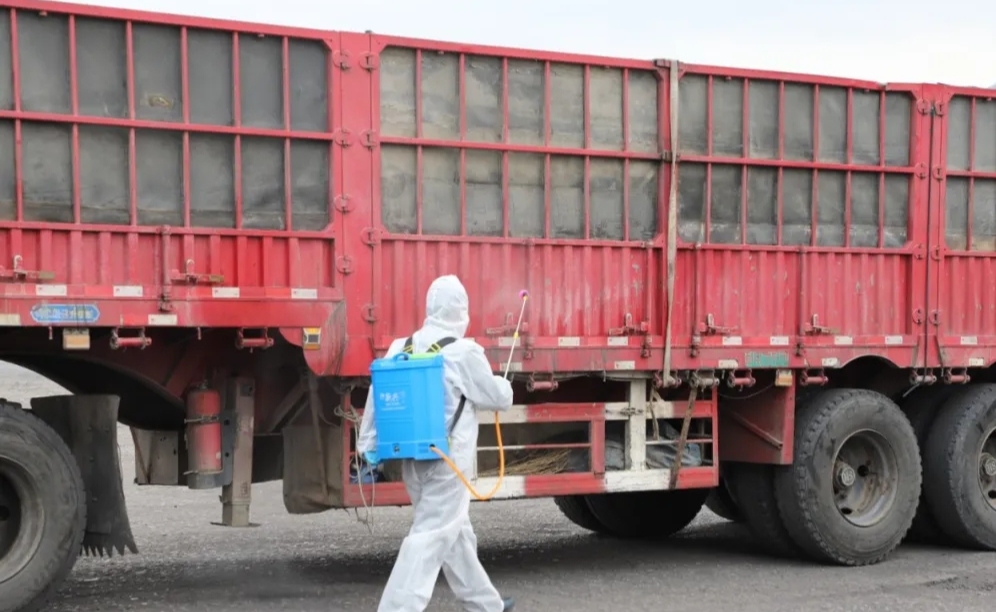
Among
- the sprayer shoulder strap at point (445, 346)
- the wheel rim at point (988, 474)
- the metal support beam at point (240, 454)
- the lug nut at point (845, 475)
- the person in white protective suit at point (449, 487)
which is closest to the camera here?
the person in white protective suit at point (449, 487)

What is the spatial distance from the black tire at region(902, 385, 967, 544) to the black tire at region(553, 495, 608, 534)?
8.47 feet

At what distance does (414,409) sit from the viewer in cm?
699

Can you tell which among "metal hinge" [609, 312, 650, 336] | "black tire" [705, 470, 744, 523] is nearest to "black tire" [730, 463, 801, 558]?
"black tire" [705, 470, 744, 523]

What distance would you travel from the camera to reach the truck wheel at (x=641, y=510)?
11703mm

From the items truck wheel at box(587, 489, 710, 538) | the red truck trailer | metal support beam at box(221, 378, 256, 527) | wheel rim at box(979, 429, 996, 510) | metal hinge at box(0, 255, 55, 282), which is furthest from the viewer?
truck wheel at box(587, 489, 710, 538)

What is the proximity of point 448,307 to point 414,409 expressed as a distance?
0.57 m

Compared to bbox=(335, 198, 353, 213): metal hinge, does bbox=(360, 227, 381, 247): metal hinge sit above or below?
below

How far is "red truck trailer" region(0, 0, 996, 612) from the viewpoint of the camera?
7875 millimetres

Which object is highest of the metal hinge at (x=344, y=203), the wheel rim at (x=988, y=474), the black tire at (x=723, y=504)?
the metal hinge at (x=344, y=203)

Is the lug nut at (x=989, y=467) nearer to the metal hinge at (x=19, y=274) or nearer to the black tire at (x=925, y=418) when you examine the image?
the black tire at (x=925, y=418)

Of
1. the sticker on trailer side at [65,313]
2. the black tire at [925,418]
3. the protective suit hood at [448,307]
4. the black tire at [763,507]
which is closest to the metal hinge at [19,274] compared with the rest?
the sticker on trailer side at [65,313]

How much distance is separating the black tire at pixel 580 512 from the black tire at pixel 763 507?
5.03 feet

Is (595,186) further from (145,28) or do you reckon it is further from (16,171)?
(16,171)

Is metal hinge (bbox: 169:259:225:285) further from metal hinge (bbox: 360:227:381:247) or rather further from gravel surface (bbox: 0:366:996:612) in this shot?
gravel surface (bbox: 0:366:996:612)
